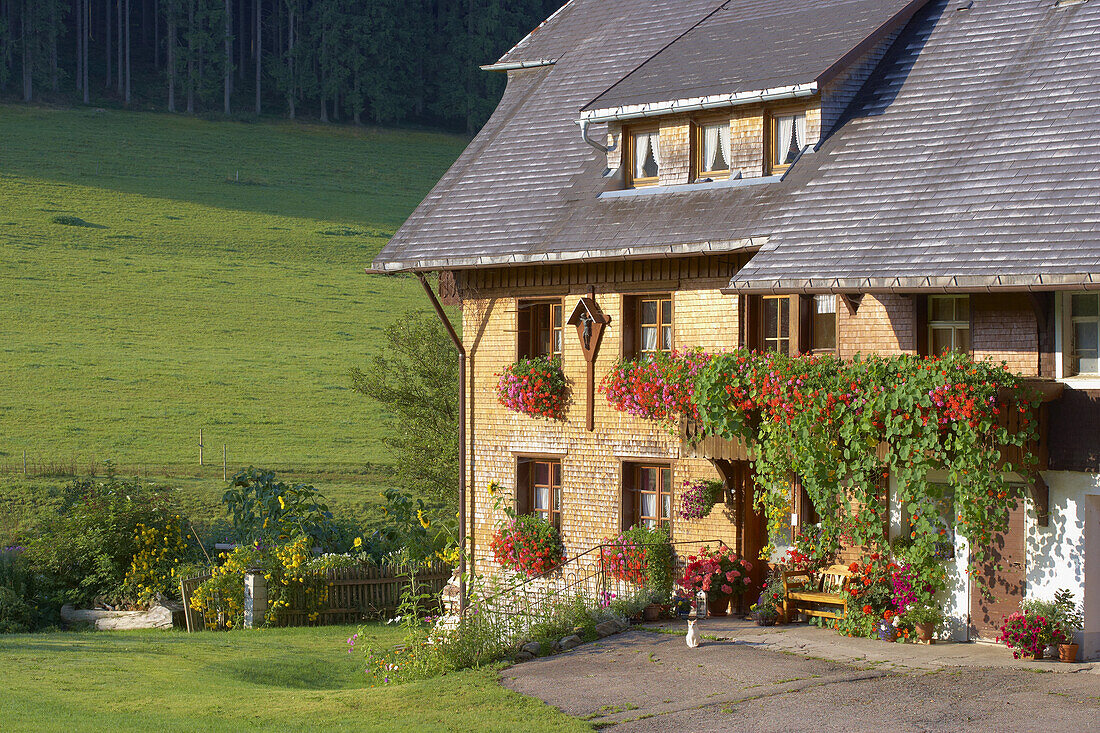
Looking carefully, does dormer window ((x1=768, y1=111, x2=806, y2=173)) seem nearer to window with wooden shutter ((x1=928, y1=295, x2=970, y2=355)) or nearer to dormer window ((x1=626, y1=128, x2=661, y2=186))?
dormer window ((x1=626, y1=128, x2=661, y2=186))

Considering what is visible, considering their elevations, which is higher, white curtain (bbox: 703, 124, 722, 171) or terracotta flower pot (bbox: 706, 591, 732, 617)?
white curtain (bbox: 703, 124, 722, 171)

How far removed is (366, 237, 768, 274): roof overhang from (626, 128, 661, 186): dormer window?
1724 mm

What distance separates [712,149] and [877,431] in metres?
6.49

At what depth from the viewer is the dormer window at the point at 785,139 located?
19469 millimetres

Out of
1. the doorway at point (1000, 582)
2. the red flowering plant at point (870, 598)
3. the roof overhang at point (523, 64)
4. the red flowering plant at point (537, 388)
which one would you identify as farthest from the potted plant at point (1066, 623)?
the roof overhang at point (523, 64)

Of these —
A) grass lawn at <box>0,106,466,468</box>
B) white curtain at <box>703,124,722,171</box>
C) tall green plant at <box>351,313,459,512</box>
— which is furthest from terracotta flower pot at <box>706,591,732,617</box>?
grass lawn at <box>0,106,466,468</box>

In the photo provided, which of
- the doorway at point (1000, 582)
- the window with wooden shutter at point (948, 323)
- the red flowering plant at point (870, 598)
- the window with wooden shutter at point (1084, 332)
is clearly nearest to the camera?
the window with wooden shutter at point (1084, 332)

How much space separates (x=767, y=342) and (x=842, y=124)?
3467mm

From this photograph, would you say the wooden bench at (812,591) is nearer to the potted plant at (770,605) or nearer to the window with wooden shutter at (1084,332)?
the potted plant at (770,605)

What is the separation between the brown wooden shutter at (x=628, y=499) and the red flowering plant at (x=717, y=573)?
147cm

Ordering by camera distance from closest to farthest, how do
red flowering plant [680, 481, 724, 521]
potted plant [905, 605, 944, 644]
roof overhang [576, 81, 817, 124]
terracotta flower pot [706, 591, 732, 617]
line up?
potted plant [905, 605, 944, 644] → roof overhang [576, 81, 817, 124] → terracotta flower pot [706, 591, 732, 617] → red flowering plant [680, 481, 724, 521]

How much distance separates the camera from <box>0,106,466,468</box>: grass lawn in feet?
138

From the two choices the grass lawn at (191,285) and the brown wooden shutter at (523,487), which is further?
the grass lawn at (191,285)

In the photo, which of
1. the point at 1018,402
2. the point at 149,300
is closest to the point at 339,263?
the point at 149,300
